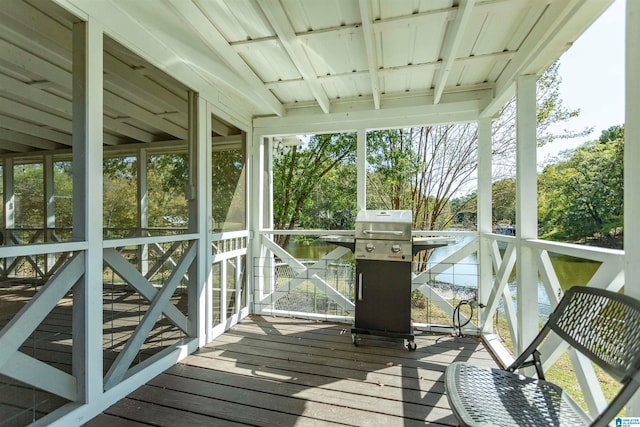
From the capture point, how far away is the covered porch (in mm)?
1582

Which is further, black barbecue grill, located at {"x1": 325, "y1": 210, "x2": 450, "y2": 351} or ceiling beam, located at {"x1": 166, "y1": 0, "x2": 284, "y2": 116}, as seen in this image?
black barbecue grill, located at {"x1": 325, "y1": 210, "x2": 450, "y2": 351}

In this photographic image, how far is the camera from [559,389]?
1382 millimetres

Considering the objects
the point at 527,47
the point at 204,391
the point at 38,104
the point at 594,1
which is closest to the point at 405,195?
the point at 527,47

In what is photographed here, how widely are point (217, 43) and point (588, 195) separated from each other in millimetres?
2993

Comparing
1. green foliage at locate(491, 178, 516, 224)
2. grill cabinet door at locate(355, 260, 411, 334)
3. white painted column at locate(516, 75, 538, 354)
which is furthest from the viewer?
green foliage at locate(491, 178, 516, 224)

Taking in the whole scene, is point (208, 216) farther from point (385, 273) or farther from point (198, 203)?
point (385, 273)

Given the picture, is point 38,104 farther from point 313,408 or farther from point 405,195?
point 405,195

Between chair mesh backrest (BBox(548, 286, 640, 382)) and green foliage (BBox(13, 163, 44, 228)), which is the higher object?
green foliage (BBox(13, 163, 44, 228))

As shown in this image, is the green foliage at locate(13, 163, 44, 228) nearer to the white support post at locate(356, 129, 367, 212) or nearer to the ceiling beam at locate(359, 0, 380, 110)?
the ceiling beam at locate(359, 0, 380, 110)

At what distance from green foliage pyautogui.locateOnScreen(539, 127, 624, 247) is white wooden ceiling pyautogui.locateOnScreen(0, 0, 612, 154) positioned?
0.82 m

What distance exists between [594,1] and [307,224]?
3.78m

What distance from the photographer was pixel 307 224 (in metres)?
4.78

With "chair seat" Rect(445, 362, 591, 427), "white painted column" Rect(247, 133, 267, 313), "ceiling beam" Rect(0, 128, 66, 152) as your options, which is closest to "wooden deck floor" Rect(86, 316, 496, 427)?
"chair seat" Rect(445, 362, 591, 427)

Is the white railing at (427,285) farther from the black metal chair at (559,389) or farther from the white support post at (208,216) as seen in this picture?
the white support post at (208,216)
